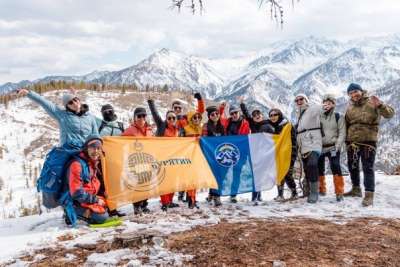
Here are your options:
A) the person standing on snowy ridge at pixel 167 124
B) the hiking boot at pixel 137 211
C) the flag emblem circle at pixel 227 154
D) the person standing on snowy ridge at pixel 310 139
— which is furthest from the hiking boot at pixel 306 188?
the hiking boot at pixel 137 211

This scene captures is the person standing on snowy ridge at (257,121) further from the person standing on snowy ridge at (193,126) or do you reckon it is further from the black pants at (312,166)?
the black pants at (312,166)

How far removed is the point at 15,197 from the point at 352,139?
164 feet

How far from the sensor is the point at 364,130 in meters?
10.5

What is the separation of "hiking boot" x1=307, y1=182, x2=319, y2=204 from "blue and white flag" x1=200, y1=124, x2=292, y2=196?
3.62ft

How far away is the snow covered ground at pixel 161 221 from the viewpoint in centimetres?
635

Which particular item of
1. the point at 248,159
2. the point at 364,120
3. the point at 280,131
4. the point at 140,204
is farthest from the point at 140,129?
the point at 364,120

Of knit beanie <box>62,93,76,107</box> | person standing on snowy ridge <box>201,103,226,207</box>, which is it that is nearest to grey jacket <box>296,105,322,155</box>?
person standing on snowy ridge <box>201,103,226,207</box>

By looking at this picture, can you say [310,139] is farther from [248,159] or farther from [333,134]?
[248,159]

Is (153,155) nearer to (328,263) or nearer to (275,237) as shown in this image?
(275,237)

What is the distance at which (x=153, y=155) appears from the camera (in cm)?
1007

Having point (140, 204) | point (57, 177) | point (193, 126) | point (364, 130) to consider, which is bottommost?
point (140, 204)

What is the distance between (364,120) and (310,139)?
1283 mm

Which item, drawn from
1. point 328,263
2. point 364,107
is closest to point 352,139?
point 364,107

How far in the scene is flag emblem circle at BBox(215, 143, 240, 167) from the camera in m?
11.0
